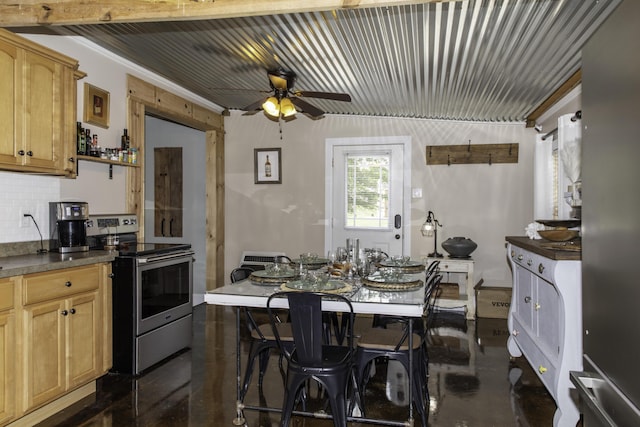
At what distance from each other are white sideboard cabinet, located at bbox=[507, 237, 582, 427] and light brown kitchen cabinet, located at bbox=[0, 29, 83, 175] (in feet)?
10.8

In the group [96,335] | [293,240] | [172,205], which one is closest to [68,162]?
[96,335]

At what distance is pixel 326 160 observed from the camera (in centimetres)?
577

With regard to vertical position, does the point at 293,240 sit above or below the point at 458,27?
below

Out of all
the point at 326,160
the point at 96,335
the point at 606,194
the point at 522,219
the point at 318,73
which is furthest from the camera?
the point at 326,160

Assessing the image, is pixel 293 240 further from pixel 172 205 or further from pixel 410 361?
pixel 410 361

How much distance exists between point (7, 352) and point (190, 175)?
381cm

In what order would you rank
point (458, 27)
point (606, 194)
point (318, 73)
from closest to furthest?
point (606, 194) → point (458, 27) → point (318, 73)

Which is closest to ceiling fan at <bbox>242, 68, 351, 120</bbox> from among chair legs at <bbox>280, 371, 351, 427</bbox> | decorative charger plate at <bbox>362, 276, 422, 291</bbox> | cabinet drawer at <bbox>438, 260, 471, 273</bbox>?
decorative charger plate at <bbox>362, 276, 422, 291</bbox>

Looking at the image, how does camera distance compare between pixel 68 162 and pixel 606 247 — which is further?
pixel 68 162

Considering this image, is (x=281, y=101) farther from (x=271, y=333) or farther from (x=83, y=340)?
(x=83, y=340)

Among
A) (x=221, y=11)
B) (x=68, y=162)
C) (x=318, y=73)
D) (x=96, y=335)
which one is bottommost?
(x=96, y=335)

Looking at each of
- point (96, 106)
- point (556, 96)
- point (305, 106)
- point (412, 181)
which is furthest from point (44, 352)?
point (556, 96)

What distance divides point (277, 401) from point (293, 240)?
3.16 meters

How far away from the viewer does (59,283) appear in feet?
8.79
